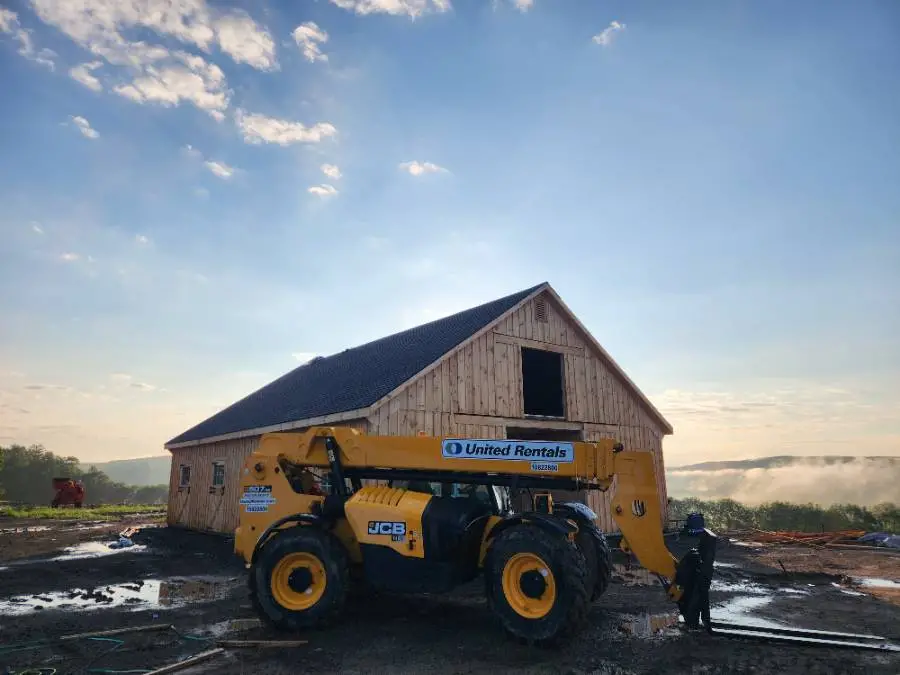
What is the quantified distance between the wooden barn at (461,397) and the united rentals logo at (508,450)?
5.70 metres

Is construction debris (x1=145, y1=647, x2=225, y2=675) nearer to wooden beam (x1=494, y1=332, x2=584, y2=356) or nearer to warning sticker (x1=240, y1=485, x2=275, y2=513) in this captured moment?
warning sticker (x1=240, y1=485, x2=275, y2=513)

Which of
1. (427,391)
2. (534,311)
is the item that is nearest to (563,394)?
(534,311)

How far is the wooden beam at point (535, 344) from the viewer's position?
1638 cm

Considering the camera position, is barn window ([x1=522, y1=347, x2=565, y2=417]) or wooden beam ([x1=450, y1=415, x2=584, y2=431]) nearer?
wooden beam ([x1=450, y1=415, x2=584, y2=431])

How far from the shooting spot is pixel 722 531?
20938 millimetres

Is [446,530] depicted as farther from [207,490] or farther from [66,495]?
[66,495]

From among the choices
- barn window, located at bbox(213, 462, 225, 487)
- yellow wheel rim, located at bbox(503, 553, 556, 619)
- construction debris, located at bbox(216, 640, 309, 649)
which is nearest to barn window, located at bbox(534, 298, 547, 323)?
yellow wheel rim, located at bbox(503, 553, 556, 619)

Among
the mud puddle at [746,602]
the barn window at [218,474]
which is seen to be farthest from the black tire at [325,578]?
the barn window at [218,474]

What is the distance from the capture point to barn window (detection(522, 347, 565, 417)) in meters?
18.9

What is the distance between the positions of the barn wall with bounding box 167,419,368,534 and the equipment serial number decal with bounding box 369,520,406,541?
38.2ft

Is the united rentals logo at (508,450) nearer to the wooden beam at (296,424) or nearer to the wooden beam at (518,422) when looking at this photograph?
Result: the wooden beam at (296,424)

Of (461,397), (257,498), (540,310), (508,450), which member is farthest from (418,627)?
(540,310)

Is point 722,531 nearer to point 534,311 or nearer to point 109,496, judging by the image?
point 534,311

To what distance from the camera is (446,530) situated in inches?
276
